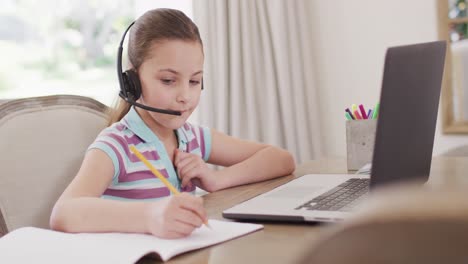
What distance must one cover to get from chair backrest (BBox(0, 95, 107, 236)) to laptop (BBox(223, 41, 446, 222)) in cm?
41

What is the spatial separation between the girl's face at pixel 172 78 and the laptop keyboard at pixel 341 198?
0.34m

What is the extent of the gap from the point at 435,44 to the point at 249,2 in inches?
67.7

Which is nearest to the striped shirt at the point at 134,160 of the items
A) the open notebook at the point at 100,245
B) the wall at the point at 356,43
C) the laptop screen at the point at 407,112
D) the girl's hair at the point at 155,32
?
the girl's hair at the point at 155,32

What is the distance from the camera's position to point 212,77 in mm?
2576

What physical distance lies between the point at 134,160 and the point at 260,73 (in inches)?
57.7

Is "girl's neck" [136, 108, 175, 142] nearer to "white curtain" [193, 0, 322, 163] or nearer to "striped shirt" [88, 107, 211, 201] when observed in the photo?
"striped shirt" [88, 107, 211, 201]

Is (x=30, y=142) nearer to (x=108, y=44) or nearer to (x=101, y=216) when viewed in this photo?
(x=101, y=216)

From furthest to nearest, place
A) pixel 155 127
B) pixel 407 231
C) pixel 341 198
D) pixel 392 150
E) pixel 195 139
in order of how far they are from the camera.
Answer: pixel 195 139 → pixel 155 127 → pixel 341 198 → pixel 392 150 → pixel 407 231

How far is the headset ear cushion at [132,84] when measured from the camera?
4.13ft

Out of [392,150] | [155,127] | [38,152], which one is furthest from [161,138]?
[392,150]

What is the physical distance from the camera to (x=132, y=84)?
1261 mm

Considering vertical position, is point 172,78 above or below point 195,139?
above

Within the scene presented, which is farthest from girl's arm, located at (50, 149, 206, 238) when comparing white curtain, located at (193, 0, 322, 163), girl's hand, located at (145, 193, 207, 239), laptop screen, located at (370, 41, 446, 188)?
white curtain, located at (193, 0, 322, 163)

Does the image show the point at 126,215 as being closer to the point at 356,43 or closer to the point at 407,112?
the point at 407,112
